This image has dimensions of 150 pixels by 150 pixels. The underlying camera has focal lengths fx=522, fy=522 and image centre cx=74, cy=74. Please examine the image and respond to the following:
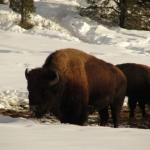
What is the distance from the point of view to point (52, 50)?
22906mm

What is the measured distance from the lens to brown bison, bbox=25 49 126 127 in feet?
27.5

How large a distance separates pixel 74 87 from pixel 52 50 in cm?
1372

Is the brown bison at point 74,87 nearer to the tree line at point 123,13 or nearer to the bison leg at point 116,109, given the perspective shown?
the bison leg at point 116,109

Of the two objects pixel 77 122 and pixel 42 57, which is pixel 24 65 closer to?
pixel 42 57

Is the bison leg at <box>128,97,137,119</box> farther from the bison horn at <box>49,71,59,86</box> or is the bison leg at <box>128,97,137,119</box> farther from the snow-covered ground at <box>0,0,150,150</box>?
the bison horn at <box>49,71,59,86</box>

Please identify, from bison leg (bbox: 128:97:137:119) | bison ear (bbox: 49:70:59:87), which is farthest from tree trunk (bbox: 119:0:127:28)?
bison ear (bbox: 49:70:59:87)

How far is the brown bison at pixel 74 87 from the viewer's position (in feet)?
27.5

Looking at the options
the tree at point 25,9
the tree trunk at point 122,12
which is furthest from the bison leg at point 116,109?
the tree trunk at point 122,12

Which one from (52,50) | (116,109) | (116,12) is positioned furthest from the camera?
(116,12)

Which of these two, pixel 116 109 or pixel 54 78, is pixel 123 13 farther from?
pixel 54 78

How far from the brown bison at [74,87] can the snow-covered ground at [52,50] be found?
0.58m

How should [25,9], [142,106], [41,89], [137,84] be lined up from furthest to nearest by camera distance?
[25,9]
[137,84]
[142,106]
[41,89]

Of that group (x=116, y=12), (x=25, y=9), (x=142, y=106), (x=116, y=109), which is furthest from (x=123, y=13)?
(x=116, y=109)

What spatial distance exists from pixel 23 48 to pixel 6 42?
1774mm
